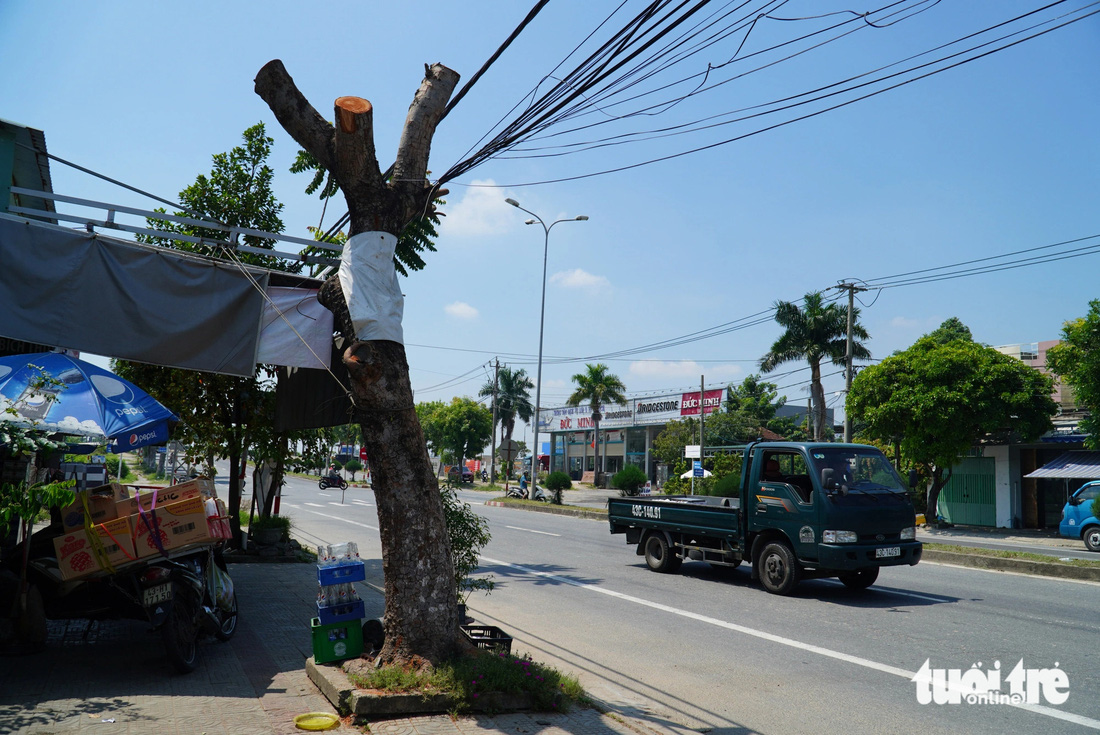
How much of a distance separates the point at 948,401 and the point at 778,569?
18.9 metres

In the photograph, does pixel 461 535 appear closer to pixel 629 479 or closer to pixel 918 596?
pixel 918 596

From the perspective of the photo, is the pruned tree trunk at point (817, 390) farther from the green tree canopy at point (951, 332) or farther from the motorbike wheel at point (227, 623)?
the motorbike wheel at point (227, 623)

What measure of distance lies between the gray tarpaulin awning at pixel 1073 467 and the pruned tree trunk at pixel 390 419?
25.7 metres

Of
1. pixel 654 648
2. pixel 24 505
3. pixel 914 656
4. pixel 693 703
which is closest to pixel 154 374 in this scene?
pixel 24 505

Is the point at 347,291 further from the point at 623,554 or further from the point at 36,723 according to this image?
the point at 623,554

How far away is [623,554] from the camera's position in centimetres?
1658

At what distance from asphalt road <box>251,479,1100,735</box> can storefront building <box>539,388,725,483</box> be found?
36582mm

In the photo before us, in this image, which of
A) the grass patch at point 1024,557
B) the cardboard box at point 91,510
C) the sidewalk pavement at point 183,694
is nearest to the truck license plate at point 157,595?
the sidewalk pavement at point 183,694

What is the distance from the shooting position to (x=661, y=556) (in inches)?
534

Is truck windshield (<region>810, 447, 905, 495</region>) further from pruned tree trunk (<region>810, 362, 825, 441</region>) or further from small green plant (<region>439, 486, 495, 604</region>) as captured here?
pruned tree trunk (<region>810, 362, 825, 441</region>)

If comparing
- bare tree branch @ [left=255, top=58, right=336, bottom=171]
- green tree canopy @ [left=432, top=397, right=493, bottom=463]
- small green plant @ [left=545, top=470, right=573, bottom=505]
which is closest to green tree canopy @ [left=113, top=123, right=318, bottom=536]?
bare tree branch @ [left=255, top=58, right=336, bottom=171]

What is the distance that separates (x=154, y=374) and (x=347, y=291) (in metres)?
8.12

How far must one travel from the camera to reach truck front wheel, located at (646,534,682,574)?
529 inches

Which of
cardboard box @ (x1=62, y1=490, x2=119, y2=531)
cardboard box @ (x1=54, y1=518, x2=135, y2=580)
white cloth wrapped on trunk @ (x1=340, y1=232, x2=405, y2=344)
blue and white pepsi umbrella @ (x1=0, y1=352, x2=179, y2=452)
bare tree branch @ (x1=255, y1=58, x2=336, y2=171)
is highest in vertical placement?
bare tree branch @ (x1=255, y1=58, x2=336, y2=171)
